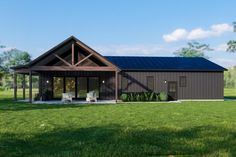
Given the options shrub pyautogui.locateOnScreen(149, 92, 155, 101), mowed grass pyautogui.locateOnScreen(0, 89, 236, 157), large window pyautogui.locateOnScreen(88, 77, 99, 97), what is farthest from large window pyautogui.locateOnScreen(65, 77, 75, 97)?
mowed grass pyautogui.locateOnScreen(0, 89, 236, 157)

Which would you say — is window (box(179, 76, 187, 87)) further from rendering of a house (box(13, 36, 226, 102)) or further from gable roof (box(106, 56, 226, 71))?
gable roof (box(106, 56, 226, 71))

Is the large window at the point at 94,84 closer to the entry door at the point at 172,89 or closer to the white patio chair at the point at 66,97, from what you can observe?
the white patio chair at the point at 66,97

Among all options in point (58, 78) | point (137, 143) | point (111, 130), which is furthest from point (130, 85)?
point (137, 143)

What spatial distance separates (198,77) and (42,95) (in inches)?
537

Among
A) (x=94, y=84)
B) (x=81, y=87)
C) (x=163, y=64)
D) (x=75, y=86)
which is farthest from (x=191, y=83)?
(x=75, y=86)

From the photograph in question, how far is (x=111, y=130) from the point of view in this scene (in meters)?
10.4

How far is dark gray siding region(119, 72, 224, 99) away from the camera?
3148cm

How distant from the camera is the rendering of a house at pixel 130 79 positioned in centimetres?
2980

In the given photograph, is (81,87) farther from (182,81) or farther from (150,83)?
(182,81)

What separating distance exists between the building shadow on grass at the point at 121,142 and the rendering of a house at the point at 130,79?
18954mm

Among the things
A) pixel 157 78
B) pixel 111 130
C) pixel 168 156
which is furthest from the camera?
pixel 157 78

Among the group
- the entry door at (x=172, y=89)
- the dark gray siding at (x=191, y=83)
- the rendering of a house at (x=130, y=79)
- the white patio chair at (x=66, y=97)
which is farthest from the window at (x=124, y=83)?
the white patio chair at (x=66, y=97)

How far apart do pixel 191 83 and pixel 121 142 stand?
985 inches

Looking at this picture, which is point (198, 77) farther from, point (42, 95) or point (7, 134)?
point (7, 134)
